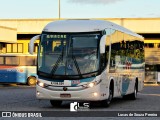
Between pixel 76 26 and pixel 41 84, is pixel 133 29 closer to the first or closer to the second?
pixel 76 26

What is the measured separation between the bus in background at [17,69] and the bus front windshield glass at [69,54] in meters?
26.3

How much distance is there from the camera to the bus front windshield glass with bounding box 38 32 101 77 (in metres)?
20.5

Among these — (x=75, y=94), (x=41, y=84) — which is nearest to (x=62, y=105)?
(x=41, y=84)

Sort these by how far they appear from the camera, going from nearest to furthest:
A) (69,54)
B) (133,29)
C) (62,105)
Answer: (69,54), (62,105), (133,29)

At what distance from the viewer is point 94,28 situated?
20969mm

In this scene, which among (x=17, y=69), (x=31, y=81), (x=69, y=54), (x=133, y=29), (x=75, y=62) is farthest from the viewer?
(x=133, y=29)

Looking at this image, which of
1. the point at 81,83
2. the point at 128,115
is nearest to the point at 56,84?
the point at 81,83

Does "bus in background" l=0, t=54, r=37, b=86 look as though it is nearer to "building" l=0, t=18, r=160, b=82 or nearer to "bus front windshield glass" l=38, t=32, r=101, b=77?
"building" l=0, t=18, r=160, b=82

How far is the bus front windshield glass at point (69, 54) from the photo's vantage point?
2050cm

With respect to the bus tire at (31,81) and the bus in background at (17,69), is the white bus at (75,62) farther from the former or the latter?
the bus tire at (31,81)

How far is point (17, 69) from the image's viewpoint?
47219 mm

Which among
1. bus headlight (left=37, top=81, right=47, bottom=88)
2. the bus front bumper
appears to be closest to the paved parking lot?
the bus front bumper

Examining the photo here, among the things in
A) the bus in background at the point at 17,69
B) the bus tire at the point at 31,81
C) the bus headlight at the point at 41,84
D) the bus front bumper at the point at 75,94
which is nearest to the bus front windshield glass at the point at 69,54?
the bus headlight at the point at 41,84

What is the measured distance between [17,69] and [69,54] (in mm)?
26975
